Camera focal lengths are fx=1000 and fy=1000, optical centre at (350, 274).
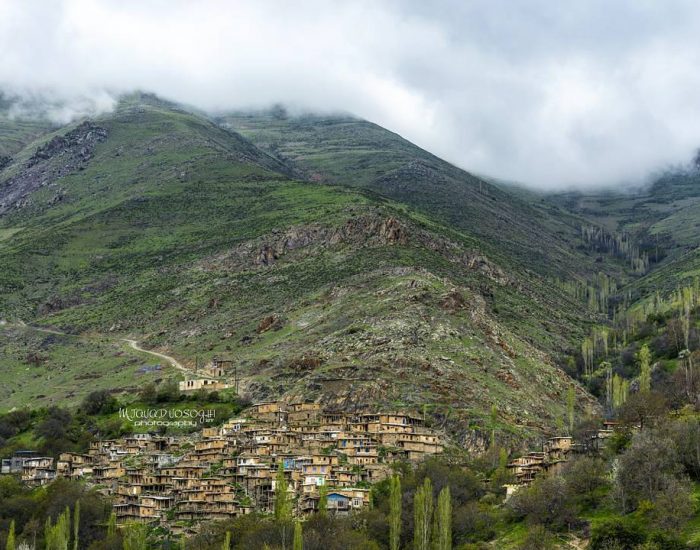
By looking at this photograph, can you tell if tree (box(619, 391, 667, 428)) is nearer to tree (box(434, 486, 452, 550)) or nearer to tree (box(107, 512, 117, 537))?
tree (box(434, 486, 452, 550))

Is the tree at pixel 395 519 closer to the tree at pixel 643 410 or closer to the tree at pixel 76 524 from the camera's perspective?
the tree at pixel 643 410

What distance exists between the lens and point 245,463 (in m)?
93.2

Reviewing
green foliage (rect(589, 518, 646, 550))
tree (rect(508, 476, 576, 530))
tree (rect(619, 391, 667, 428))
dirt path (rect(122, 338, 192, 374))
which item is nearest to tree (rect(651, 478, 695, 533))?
green foliage (rect(589, 518, 646, 550))

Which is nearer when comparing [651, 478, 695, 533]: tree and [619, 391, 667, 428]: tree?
[651, 478, 695, 533]: tree

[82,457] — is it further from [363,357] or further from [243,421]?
[363,357]

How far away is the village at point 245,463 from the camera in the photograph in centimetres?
8800

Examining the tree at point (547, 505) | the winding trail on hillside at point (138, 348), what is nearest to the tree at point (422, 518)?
the tree at point (547, 505)

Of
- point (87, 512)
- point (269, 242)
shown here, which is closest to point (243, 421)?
point (87, 512)

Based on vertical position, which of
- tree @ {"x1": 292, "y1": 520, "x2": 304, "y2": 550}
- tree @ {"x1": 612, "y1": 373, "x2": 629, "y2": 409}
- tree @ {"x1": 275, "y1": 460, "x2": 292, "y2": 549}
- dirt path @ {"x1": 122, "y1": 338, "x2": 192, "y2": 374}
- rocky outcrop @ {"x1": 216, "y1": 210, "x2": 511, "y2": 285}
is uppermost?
rocky outcrop @ {"x1": 216, "y1": 210, "x2": 511, "y2": 285}

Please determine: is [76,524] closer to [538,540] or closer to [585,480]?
[538,540]

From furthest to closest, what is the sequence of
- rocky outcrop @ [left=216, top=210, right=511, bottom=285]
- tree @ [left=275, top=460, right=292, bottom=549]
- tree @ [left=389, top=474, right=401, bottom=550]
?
rocky outcrop @ [left=216, top=210, right=511, bottom=285] → tree @ [left=275, top=460, right=292, bottom=549] → tree @ [left=389, top=474, right=401, bottom=550]

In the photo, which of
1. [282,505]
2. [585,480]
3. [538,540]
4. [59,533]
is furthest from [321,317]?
[538,540]

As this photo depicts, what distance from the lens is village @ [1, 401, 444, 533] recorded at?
88000mm

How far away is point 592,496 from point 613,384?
43.4m
